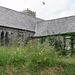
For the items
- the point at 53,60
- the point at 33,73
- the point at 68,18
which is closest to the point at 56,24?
the point at 68,18

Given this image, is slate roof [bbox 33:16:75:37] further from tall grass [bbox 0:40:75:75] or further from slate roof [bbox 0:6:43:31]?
tall grass [bbox 0:40:75:75]

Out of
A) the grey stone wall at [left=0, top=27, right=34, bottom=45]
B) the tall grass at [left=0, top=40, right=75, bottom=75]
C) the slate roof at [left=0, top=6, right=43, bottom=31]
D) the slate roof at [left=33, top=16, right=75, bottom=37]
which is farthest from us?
the slate roof at [left=0, top=6, right=43, bottom=31]

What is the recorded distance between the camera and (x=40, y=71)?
5.47 metres

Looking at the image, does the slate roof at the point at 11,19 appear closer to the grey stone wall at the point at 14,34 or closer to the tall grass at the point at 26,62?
the grey stone wall at the point at 14,34

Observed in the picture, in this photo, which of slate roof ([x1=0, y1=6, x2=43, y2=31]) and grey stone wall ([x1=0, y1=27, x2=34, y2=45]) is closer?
grey stone wall ([x1=0, y1=27, x2=34, y2=45])

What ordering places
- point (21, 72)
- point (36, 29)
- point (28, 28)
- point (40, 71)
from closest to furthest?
point (21, 72), point (40, 71), point (28, 28), point (36, 29)

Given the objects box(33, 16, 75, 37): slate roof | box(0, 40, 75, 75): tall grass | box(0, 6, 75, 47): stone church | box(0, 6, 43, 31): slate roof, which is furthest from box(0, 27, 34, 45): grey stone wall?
box(0, 40, 75, 75): tall grass

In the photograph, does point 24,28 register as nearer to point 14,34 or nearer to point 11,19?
point 14,34

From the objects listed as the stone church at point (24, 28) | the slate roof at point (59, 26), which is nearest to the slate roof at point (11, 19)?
the stone church at point (24, 28)

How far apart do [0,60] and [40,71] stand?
1.89 m

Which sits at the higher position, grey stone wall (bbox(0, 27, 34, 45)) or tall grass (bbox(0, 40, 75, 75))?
grey stone wall (bbox(0, 27, 34, 45))

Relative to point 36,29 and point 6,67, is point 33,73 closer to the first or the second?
point 6,67

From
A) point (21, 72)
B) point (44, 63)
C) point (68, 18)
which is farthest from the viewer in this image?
point (68, 18)

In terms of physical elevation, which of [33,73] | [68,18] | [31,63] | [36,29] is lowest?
[33,73]
